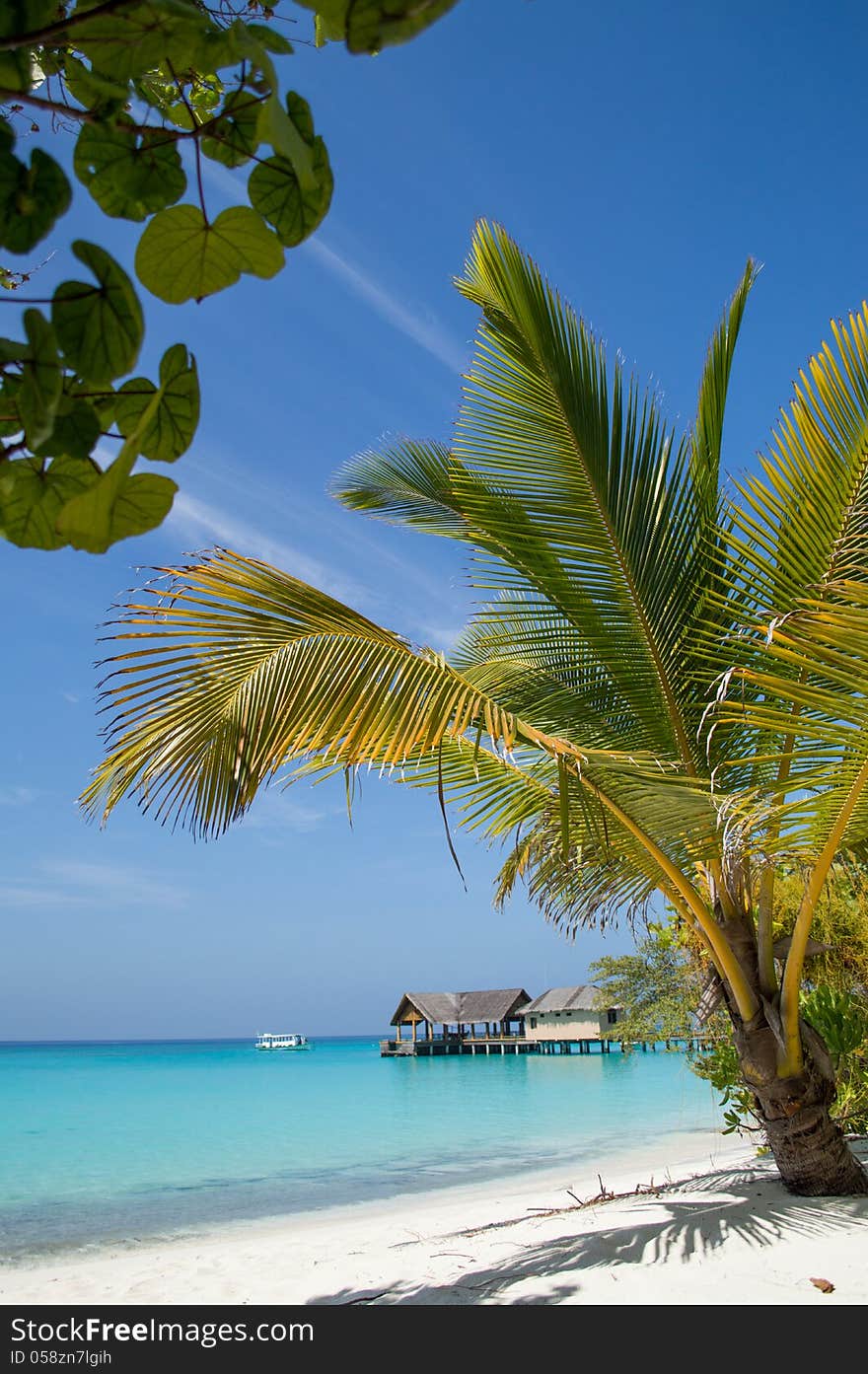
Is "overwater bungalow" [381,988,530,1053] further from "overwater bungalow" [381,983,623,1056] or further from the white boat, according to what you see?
the white boat

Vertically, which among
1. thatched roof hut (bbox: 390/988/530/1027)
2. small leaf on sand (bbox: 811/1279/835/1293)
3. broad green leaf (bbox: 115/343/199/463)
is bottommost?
thatched roof hut (bbox: 390/988/530/1027)

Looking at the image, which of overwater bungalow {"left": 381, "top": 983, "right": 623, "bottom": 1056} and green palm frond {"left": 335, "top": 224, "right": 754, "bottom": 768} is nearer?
green palm frond {"left": 335, "top": 224, "right": 754, "bottom": 768}

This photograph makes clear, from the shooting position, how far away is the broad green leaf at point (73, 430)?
527mm

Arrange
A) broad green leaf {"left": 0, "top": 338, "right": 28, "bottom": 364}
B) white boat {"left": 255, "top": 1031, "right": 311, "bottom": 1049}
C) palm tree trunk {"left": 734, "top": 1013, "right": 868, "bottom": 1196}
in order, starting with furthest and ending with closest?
white boat {"left": 255, "top": 1031, "right": 311, "bottom": 1049}, palm tree trunk {"left": 734, "top": 1013, "right": 868, "bottom": 1196}, broad green leaf {"left": 0, "top": 338, "right": 28, "bottom": 364}

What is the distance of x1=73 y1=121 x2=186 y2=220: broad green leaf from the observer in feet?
1.91

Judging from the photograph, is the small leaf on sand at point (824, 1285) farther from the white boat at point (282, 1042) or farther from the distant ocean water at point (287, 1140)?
the white boat at point (282, 1042)

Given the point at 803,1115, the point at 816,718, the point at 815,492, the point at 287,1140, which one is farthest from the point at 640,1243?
the point at 287,1140

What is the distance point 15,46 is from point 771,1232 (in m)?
5.19

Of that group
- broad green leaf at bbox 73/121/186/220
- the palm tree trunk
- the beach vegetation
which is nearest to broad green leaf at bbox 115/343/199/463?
the beach vegetation

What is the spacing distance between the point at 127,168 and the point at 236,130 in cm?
8

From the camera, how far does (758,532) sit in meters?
4.40

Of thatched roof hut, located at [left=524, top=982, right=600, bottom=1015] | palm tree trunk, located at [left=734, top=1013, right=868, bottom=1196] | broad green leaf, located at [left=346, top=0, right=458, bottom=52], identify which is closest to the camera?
broad green leaf, located at [left=346, top=0, right=458, bottom=52]

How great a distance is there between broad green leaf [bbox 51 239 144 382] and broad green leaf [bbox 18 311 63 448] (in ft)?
0.08

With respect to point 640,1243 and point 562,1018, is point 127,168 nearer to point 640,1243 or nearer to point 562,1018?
point 640,1243
